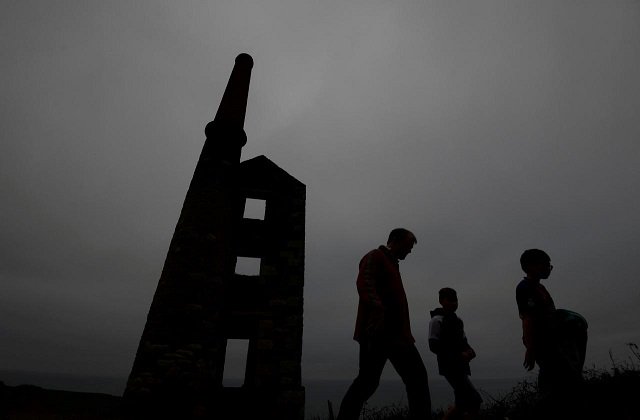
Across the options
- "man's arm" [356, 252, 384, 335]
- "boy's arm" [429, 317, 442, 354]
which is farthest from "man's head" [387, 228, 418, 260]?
"boy's arm" [429, 317, 442, 354]

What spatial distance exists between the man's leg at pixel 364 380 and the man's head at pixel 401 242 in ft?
2.92

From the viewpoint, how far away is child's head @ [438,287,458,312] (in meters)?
3.45

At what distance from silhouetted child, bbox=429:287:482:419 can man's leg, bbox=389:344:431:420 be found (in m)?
0.61

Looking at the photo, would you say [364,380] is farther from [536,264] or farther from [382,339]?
[536,264]

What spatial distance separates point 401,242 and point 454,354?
1.25m

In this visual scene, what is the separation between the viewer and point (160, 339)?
18.5 ft

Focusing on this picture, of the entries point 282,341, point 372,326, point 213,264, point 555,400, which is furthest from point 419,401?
point 282,341

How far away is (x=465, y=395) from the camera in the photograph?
2.89 meters

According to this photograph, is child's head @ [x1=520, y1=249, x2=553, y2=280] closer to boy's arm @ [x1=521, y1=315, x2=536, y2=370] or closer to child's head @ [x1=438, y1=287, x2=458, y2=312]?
boy's arm @ [x1=521, y1=315, x2=536, y2=370]

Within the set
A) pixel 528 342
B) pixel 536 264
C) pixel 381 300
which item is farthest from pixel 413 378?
pixel 536 264

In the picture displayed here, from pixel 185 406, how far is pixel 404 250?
15.1 ft

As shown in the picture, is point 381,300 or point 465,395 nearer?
point 381,300

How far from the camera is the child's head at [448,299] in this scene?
3450 mm

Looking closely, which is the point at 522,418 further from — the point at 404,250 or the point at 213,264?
the point at 213,264
